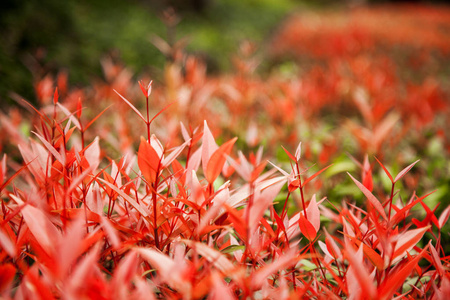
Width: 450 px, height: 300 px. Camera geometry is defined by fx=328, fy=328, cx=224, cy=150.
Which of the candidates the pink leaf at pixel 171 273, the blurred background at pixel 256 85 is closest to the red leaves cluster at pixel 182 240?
the pink leaf at pixel 171 273

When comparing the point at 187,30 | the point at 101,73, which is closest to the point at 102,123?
the point at 101,73

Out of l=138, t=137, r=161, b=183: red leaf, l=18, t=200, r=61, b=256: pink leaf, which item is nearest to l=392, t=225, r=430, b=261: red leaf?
l=138, t=137, r=161, b=183: red leaf

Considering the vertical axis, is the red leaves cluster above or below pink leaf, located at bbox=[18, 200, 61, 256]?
below

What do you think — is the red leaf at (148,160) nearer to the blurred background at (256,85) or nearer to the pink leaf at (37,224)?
the pink leaf at (37,224)

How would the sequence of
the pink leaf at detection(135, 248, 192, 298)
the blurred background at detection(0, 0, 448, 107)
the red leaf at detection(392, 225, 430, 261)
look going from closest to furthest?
the pink leaf at detection(135, 248, 192, 298), the red leaf at detection(392, 225, 430, 261), the blurred background at detection(0, 0, 448, 107)

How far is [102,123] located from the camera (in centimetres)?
174

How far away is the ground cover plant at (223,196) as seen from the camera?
461mm

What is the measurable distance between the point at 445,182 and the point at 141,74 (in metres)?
3.16

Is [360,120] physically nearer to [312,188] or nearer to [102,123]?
[312,188]

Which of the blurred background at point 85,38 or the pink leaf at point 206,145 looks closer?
the pink leaf at point 206,145

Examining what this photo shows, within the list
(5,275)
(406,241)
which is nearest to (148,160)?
(5,275)

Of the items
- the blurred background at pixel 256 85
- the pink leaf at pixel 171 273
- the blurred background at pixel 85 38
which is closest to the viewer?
the pink leaf at pixel 171 273

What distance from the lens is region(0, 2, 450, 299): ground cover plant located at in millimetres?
461

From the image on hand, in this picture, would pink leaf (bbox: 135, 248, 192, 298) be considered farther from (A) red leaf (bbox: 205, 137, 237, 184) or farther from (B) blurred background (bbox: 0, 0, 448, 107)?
(B) blurred background (bbox: 0, 0, 448, 107)
